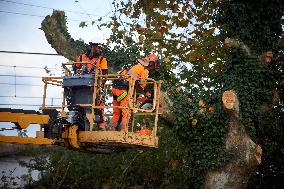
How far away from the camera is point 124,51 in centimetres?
1227

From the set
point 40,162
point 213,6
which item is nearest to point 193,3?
point 213,6

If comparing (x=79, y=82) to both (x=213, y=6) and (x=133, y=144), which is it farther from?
(x=213, y=6)

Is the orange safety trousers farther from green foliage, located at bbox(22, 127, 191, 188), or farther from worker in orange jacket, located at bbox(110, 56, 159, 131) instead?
green foliage, located at bbox(22, 127, 191, 188)

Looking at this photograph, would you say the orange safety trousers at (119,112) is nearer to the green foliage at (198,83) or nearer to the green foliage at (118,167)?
the green foliage at (198,83)

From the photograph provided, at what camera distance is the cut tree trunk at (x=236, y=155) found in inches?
362

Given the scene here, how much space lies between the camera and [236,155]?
922 cm

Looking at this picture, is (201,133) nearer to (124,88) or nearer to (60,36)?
(124,88)

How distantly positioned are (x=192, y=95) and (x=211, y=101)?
85cm

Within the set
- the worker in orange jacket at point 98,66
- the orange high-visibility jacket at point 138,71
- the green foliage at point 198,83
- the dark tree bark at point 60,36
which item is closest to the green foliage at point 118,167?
the green foliage at point 198,83

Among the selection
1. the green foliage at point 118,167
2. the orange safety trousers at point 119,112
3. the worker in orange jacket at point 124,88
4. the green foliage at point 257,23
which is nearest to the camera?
the worker in orange jacket at point 124,88

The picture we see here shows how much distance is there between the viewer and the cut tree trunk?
919 cm

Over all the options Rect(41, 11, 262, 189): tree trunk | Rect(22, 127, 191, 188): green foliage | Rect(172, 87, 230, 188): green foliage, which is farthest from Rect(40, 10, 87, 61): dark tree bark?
Rect(172, 87, 230, 188): green foliage

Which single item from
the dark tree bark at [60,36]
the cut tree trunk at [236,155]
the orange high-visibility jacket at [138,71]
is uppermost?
the dark tree bark at [60,36]

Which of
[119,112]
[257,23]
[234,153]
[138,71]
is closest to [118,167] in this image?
[234,153]
